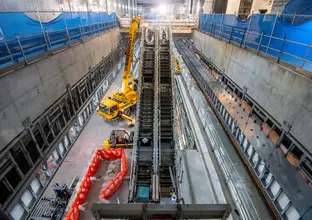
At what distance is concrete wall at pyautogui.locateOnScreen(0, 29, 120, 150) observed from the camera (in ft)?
16.9

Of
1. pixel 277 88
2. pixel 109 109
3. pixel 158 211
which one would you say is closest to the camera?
pixel 158 211

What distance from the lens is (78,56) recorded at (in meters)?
10.3

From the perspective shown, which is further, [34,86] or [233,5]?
[233,5]

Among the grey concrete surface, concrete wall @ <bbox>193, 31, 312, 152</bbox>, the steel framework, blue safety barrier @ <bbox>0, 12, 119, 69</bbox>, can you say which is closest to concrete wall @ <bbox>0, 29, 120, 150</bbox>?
blue safety barrier @ <bbox>0, 12, 119, 69</bbox>

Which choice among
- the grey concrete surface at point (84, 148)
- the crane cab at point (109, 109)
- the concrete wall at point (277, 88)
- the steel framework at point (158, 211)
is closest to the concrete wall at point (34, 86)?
the crane cab at point (109, 109)

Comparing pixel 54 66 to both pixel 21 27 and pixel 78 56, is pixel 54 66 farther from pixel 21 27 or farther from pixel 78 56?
pixel 78 56

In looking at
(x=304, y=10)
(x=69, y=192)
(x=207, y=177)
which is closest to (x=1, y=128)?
(x=69, y=192)

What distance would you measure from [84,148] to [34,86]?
236 inches

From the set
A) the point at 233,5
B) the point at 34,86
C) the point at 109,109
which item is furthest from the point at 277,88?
the point at 233,5

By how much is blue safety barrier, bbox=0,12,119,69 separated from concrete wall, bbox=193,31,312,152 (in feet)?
29.1

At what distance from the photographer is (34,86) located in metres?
6.42

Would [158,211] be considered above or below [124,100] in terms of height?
above

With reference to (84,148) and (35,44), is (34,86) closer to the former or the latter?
(35,44)

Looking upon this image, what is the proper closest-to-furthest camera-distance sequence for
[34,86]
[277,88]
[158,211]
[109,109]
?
[158,211]
[277,88]
[34,86]
[109,109]
